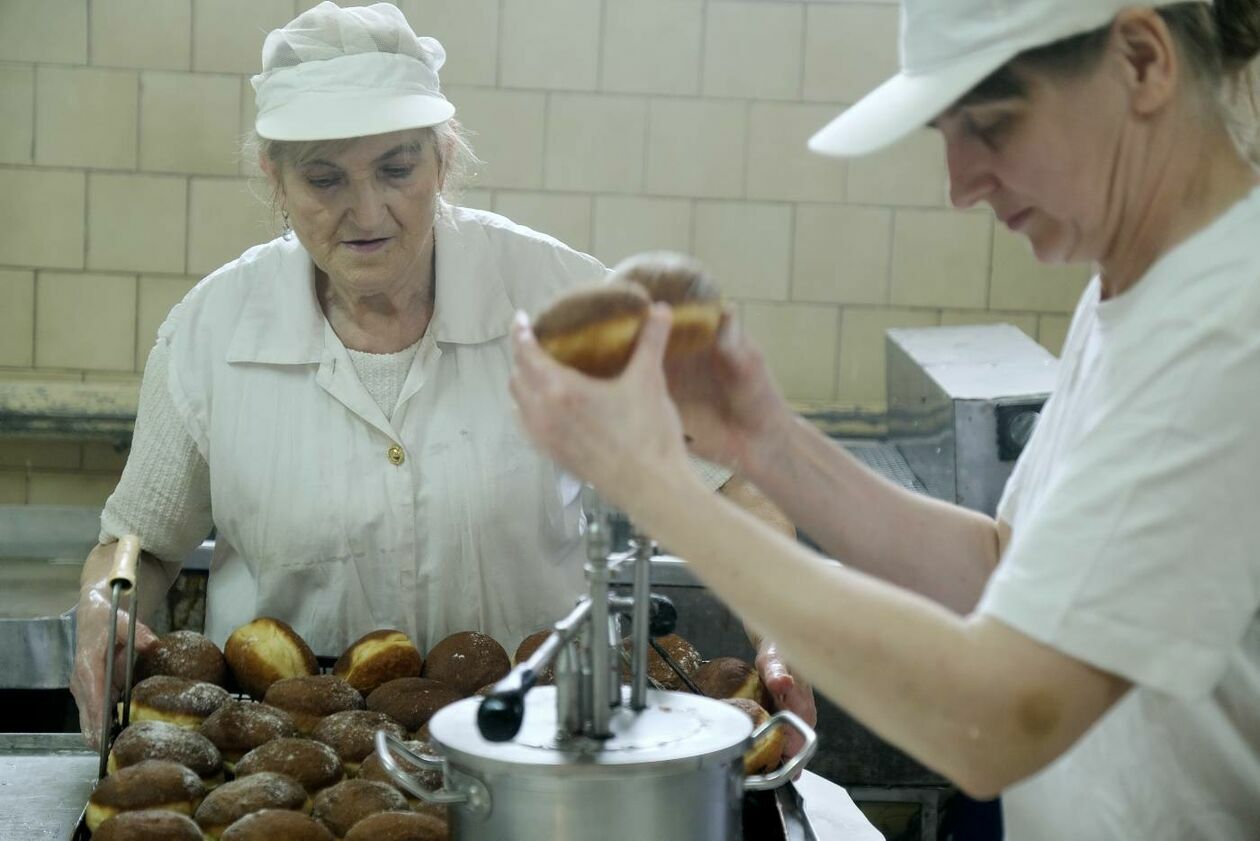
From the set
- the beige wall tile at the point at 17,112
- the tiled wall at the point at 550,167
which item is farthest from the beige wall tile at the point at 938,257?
the beige wall tile at the point at 17,112

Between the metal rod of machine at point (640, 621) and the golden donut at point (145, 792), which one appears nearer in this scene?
the metal rod of machine at point (640, 621)

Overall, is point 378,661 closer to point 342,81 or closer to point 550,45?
point 342,81

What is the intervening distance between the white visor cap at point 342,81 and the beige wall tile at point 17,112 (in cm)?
180

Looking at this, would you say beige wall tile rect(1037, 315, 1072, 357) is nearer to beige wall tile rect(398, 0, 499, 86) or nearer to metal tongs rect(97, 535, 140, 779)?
beige wall tile rect(398, 0, 499, 86)

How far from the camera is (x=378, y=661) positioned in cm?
177

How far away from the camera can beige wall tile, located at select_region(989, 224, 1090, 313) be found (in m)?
3.64

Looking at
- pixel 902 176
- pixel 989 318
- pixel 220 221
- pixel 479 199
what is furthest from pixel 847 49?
pixel 220 221

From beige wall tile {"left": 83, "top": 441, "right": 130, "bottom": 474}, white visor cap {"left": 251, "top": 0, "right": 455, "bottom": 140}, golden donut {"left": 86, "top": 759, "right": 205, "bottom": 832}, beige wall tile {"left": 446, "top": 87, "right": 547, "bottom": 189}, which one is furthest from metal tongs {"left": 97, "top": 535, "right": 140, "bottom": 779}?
beige wall tile {"left": 446, "top": 87, "right": 547, "bottom": 189}

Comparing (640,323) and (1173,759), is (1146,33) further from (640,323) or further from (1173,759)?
(1173,759)

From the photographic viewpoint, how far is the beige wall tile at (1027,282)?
3.64m

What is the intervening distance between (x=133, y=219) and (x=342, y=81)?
1826 millimetres

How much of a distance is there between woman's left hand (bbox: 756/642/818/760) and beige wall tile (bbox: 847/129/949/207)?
210cm

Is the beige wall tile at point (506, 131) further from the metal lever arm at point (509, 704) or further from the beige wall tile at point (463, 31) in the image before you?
the metal lever arm at point (509, 704)

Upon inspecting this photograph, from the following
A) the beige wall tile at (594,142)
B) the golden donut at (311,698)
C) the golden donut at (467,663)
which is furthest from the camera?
the beige wall tile at (594,142)
